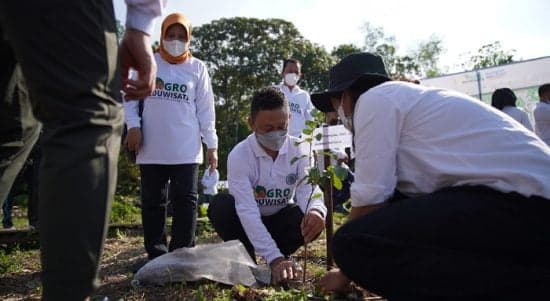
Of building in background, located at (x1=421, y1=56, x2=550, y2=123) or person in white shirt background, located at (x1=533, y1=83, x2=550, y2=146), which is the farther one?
building in background, located at (x1=421, y1=56, x2=550, y2=123)

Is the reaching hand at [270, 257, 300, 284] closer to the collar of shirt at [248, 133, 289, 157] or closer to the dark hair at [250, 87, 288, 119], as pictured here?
the collar of shirt at [248, 133, 289, 157]

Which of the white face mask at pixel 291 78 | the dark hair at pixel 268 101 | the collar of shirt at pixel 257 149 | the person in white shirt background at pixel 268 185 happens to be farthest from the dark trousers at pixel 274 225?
the white face mask at pixel 291 78

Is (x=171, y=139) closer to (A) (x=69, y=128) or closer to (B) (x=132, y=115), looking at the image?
(B) (x=132, y=115)

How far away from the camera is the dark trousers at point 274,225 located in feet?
10.6

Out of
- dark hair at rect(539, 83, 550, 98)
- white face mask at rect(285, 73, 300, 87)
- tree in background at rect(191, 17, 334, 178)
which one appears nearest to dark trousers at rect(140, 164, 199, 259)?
white face mask at rect(285, 73, 300, 87)

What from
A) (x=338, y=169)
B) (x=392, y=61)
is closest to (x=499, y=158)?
(x=338, y=169)

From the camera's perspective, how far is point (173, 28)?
376cm

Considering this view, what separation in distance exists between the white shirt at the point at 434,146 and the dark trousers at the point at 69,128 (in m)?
1.07

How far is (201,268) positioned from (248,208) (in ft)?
1.76

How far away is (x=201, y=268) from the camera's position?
8.36ft

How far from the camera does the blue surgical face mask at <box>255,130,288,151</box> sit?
123 inches

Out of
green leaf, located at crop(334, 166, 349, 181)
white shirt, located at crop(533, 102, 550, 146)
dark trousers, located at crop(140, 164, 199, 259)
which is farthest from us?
white shirt, located at crop(533, 102, 550, 146)

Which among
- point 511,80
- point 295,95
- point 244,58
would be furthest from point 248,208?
point 244,58

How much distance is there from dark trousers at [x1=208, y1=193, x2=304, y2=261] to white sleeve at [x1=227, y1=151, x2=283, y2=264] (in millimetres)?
188
